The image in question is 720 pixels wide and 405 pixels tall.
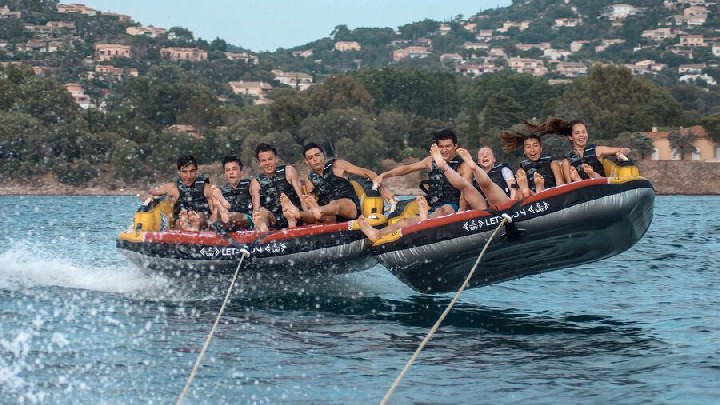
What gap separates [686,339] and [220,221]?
6.52 m

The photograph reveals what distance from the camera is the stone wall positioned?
84.9 meters

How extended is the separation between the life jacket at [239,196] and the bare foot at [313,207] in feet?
3.58

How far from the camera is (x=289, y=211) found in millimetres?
14859

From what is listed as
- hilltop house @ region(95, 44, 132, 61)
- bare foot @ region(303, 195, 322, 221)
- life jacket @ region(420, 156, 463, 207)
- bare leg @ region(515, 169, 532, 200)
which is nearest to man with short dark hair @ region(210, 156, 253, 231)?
bare foot @ region(303, 195, 322, 221)

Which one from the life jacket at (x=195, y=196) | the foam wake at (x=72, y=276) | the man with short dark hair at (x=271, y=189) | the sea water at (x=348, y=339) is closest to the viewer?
the sea water at (x=348, y=339)

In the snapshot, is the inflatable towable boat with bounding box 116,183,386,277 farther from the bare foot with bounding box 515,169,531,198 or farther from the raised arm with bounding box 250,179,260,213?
the bare foot with bounding box 515,169,531,198

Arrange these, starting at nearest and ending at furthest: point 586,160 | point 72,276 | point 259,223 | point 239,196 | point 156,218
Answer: point 586,160, point 259,223, point 239,196, point 156,218, point 72,276

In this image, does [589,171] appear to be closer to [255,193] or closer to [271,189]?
[271,189]

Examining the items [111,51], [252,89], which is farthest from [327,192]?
[111,51]

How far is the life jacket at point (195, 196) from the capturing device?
16.2 m

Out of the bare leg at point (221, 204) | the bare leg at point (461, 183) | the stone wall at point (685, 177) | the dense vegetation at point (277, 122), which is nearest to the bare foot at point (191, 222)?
the bare leg at point (221, 204)

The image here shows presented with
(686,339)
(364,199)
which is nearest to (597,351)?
(686,339)

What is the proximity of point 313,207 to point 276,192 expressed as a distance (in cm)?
79

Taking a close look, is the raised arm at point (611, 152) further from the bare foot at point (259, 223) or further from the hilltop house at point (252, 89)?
the hilltop house at point (252, 89)
